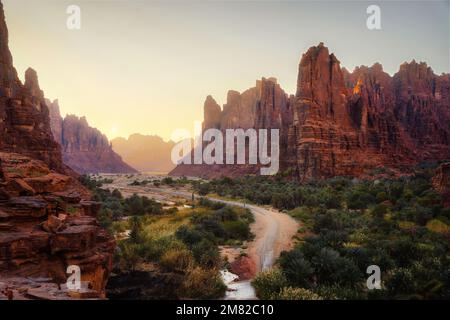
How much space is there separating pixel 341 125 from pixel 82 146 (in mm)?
145122

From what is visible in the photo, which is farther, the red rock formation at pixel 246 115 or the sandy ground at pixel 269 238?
the red rock formation at pixel 246 115

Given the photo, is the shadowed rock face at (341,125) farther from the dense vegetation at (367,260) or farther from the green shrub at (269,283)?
the green shrub at (269,283)

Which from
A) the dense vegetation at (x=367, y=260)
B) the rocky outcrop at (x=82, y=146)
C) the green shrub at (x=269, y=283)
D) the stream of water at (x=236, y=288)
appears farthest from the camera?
the rocky outcrop at (x=82, y=146)

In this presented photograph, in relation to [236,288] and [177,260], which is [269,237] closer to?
[177,260]

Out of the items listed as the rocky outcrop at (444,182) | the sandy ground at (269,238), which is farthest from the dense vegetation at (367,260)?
the sandy ground at (269,238)

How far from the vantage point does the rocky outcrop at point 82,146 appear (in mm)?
163750

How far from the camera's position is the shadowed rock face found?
68312 mm

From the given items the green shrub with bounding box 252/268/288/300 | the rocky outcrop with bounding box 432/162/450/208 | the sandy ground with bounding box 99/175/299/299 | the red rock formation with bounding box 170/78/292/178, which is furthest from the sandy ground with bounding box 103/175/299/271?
the red rock formation with bounding box 170/78/292/178

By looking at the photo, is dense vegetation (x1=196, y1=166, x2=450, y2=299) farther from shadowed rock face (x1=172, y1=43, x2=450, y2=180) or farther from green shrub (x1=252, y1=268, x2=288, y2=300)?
shadowed rock face (x1=172, y1=43, x2=450, y2=180)

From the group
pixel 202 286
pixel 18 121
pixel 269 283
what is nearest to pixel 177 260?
pixel 202 286

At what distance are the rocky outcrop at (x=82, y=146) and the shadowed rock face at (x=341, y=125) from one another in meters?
86.8

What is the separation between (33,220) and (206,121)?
139893 millimetres

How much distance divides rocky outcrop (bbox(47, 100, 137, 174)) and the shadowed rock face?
86.8 metres

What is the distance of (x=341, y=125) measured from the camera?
242 feet
